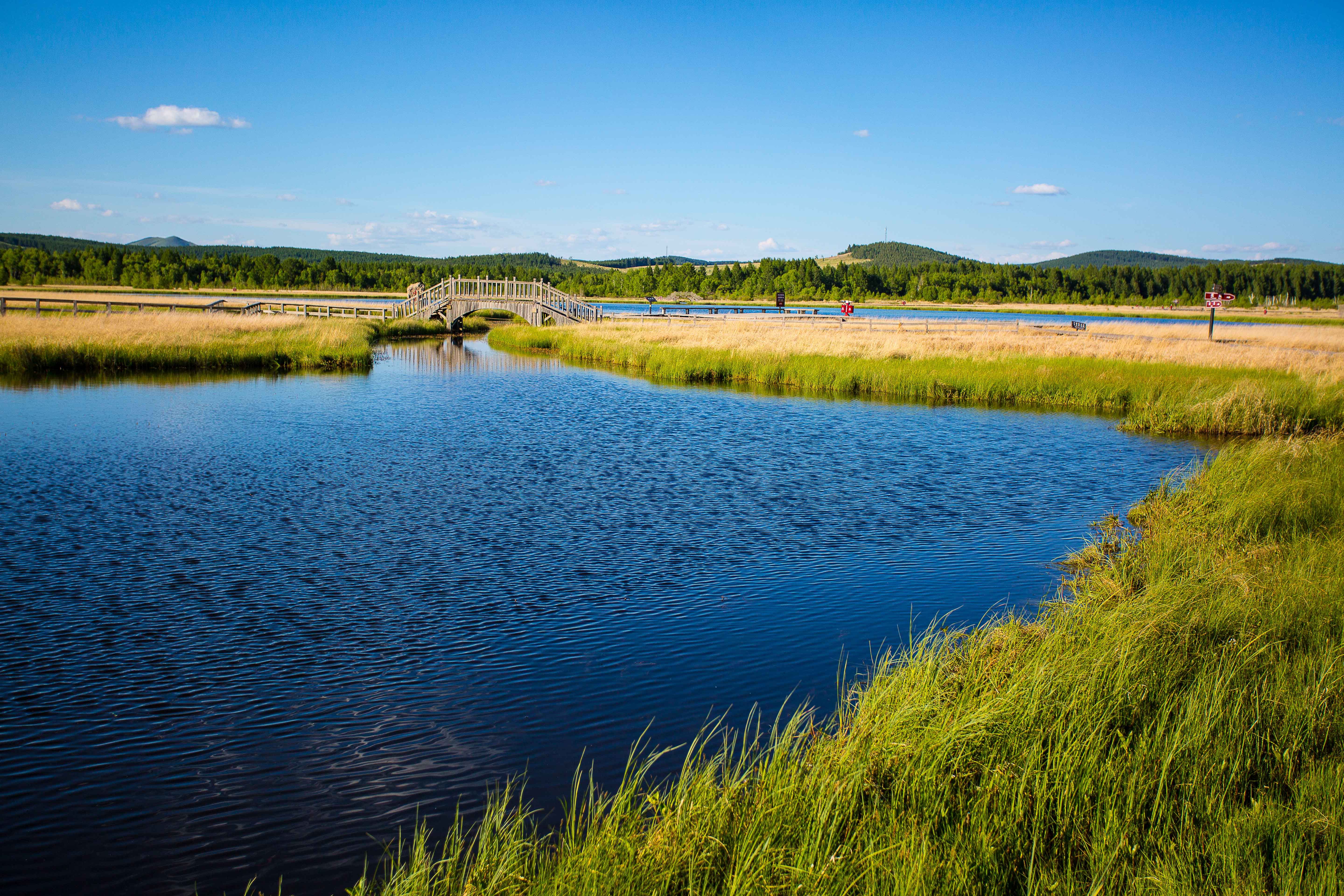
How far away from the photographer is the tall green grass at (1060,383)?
24.7 metres

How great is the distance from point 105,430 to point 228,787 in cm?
1715

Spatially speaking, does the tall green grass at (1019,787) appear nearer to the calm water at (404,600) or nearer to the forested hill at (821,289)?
the calm water at (404,600)

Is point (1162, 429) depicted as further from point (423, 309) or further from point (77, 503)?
point (423, 309)

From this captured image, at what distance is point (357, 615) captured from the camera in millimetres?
9664

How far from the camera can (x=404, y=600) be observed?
33.5ft

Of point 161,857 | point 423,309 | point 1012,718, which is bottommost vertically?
point 161,857

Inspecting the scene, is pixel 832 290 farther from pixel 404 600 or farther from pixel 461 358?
pixel 404 600

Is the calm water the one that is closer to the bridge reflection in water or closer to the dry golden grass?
the dry golden grass

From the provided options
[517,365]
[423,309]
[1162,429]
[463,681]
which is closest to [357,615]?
[463,681]

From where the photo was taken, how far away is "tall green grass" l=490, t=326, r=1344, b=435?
24.7 meters

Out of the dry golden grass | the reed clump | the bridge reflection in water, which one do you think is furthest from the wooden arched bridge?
the reed clump

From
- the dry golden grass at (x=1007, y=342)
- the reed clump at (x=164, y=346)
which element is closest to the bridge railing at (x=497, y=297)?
the dry golden grass at (x=1007, y=342)

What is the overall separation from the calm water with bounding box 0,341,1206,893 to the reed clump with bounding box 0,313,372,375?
34.0 feet

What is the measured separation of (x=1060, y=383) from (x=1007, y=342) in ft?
44.5
